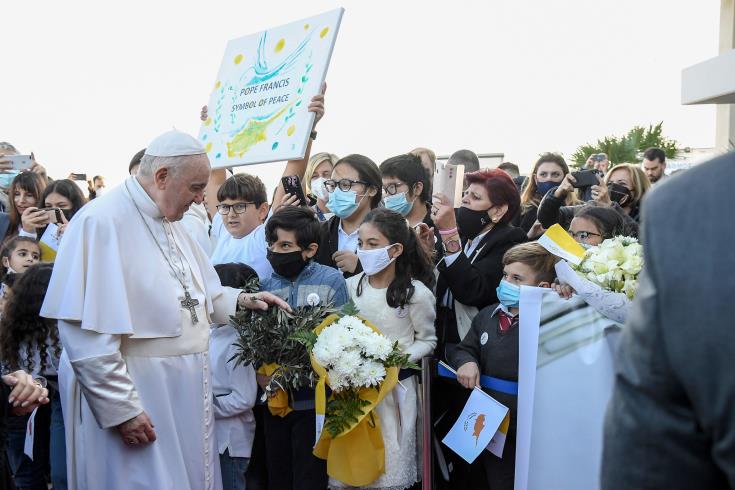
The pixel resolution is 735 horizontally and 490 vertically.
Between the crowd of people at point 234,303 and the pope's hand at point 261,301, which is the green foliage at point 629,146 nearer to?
the crowd of people at point 234,303

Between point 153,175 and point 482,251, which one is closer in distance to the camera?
point 153,175

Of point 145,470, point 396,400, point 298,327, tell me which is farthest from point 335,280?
point 145,470

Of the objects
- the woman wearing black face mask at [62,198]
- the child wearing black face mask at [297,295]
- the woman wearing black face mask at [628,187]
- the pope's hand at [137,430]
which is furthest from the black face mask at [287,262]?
the woman wearing black face mask at [628,187]

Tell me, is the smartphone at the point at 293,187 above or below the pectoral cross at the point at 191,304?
above

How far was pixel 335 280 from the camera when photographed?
16.0 ft

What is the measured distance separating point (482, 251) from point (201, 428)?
213 cm

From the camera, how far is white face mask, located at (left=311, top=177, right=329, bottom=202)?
23.6 ft

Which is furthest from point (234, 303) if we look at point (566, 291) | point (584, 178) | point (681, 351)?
point (681, 351)

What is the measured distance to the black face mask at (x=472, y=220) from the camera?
5.36 m

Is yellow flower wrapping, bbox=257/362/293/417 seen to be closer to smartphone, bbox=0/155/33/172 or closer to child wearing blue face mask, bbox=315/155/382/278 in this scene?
child wearing blue face mask, bbox=315/155/382/278

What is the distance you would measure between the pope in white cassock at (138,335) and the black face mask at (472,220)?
76.1 inches

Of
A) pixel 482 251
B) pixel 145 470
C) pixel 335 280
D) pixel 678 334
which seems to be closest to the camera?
pixel 678 334

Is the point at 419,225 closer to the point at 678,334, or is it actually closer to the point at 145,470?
the point at 145,470

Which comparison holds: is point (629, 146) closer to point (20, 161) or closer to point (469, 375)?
point (20, 161)
